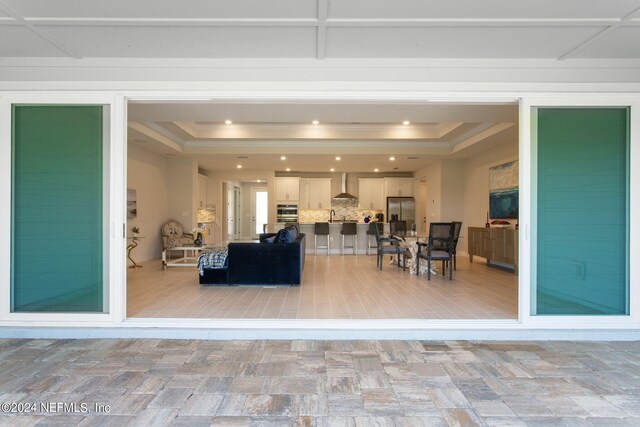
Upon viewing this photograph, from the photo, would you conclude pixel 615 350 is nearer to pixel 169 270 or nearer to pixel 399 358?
pixel 399 358

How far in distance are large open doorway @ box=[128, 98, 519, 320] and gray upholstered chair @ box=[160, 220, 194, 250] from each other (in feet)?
2.88

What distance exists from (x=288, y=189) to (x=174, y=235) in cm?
395

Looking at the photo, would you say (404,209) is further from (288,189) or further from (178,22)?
(178,22)

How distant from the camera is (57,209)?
10.8ft

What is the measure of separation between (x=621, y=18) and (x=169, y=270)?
7.12 metres

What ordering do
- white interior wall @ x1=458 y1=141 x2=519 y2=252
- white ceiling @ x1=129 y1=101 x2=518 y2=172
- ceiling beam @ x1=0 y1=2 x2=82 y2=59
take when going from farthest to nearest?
white interior wall @ x1=458 y1=141 x2=519 y2=252, white ceiling @ x1=129 y1=101 x2=518 y2=172, ceiling beam @ x1=0 y1=2 x2=82 y2=59

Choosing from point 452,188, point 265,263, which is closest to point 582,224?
point 265,263

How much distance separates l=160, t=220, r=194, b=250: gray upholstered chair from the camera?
8.33 metres

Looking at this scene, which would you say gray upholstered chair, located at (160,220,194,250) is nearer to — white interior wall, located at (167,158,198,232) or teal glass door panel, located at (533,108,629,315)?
white interior wall, located at (167,158,198,232)

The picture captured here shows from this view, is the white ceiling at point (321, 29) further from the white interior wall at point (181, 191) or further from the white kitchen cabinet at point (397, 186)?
the white kitchen cabinet at point (397, 186)

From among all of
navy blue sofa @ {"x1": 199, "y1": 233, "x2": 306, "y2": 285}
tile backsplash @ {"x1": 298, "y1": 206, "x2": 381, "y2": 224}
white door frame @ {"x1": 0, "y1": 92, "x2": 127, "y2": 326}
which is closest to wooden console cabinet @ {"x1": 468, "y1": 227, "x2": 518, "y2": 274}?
navy blue sofa @ {"x1": 199, "y1": 233, "x2": 306, "y2": 285}

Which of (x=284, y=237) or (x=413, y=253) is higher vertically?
(x=284, y=237)

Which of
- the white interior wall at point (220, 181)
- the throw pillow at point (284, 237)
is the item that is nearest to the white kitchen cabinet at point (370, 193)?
the white interior wall at point (220, 181)

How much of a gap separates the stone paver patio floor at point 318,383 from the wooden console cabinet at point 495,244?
3.21 meters
